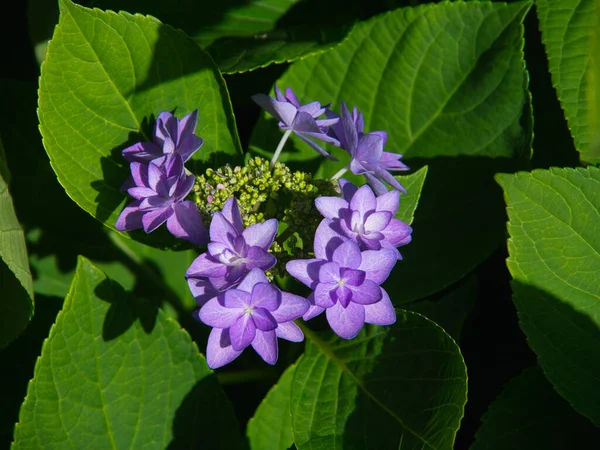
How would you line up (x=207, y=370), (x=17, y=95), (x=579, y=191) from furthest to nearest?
(x=17, y=95) → (x=207, y=370) → (x=579, y=191)

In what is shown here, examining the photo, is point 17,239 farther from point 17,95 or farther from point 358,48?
point 358,48

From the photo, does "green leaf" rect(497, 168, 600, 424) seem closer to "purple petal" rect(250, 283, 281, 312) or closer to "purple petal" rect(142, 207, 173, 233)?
"purple petal" rect(250, 283, 281, 312)

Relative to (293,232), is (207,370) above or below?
below

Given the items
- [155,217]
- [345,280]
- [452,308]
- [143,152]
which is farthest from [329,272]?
[452,308]

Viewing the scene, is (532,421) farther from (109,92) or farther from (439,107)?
(109,92)

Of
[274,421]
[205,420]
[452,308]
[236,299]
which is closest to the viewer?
[236,299]

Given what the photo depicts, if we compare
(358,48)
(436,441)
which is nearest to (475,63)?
(358,48)
